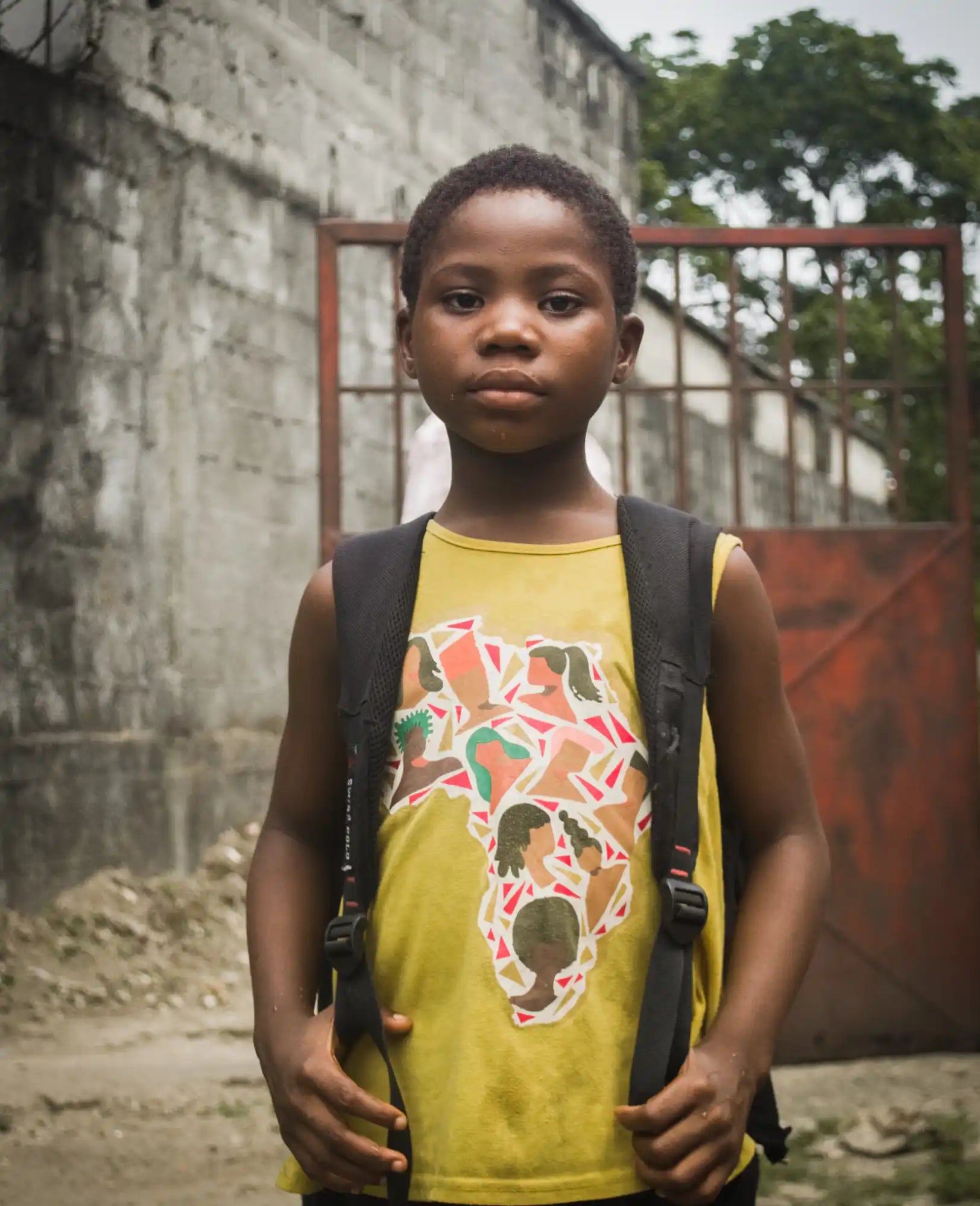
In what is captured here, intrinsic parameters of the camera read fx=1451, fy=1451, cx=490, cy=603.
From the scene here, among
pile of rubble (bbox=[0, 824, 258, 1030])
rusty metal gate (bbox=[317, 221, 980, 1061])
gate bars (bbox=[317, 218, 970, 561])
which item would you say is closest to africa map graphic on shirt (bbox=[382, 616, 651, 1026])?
gate bars (bbox=[317, 218, 970, 561])

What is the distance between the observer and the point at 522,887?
1.30 m

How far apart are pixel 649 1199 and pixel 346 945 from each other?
1.13 feet

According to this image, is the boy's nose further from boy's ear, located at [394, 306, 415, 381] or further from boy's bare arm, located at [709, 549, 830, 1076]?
boy's bare arm, located at [709, 549, 830, 1076]

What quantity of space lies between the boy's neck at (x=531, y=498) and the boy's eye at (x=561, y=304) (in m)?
0.13

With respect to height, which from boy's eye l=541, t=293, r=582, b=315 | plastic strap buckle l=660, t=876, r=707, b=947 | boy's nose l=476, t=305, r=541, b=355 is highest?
boy's eye l=541, t=293, r=582, b=315

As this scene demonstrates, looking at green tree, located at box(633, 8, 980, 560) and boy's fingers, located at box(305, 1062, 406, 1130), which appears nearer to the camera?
boy's fingers, located at box(305, 1062, 406, 1130)

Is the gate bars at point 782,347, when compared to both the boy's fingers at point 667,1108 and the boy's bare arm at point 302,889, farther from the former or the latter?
the boy's fingers at point 667,1108

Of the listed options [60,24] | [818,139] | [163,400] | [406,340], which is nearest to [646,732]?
[406,340]

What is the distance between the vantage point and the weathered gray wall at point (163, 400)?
17.3ft

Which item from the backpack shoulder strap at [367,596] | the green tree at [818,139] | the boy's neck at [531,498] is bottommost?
the backpack shoulder strap at [367,596]

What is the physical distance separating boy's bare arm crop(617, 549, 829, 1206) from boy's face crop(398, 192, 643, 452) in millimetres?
234

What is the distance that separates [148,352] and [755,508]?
5744mm

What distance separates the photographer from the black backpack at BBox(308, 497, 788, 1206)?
1.26 meters

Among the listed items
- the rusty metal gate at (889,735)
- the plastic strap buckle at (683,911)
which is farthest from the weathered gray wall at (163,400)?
the plastic strap buckle at (683,911)
